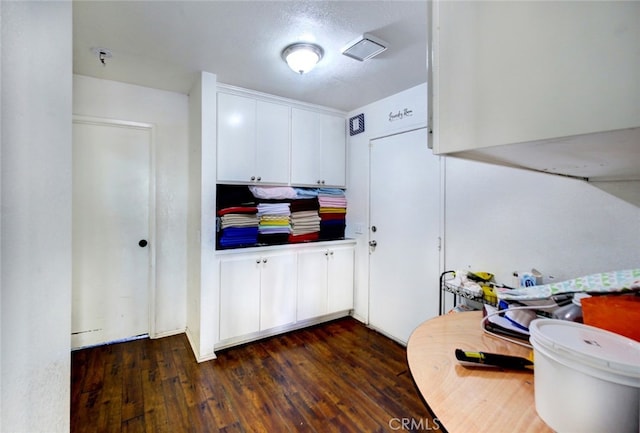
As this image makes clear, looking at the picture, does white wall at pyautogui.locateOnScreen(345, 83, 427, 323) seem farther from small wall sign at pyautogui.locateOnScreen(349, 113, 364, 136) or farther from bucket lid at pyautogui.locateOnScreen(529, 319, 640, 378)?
→ bucket lid at pyautogui.locateOnScreen(529, 319, 640, 378)

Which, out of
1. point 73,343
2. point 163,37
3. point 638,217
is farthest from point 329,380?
point 163,37

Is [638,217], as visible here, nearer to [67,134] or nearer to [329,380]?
[329,380]

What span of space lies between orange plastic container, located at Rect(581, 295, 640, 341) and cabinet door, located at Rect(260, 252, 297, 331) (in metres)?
2.22

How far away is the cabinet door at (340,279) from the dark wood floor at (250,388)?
1.58ft

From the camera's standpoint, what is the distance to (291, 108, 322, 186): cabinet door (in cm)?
286

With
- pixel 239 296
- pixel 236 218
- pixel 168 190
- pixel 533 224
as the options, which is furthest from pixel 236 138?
pixel 533 224

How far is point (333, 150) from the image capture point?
10.3 feet

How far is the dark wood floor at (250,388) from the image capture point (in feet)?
5.42

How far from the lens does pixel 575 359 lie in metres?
0.54

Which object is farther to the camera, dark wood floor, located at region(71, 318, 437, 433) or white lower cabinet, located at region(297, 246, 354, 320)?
white lower cabinet, located at region(297, 246, 354, 320)

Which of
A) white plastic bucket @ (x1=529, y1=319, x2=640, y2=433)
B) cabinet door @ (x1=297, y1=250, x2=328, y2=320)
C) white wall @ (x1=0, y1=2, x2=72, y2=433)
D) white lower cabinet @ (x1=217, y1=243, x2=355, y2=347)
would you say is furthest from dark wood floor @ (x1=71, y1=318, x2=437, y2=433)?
white wall @ (x1=0, y1=2, x2=72, y2=433)

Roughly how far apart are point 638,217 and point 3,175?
2292 millimetres

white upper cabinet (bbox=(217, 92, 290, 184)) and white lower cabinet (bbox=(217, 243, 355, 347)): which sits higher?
white upper cabinet (bbox=(217, 92, 290, 184))

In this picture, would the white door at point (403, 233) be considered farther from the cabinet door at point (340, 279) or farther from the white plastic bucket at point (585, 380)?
the white plastic bucket at point (585, 380)
